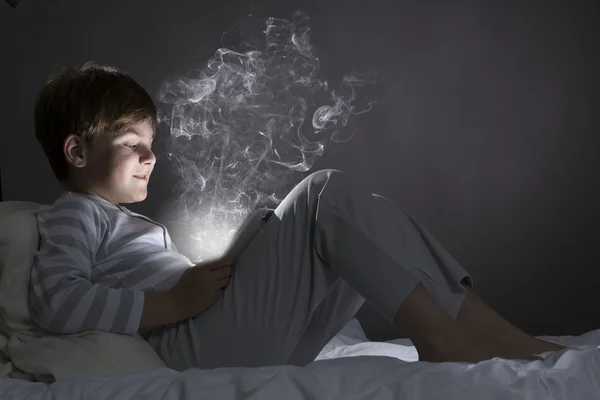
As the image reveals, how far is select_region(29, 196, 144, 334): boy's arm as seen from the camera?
4.01ft

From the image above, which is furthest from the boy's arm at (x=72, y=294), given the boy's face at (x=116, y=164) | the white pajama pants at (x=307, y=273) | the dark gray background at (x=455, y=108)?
the dark gray background at (x=455, y=108)

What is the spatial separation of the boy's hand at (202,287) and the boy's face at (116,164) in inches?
13.3

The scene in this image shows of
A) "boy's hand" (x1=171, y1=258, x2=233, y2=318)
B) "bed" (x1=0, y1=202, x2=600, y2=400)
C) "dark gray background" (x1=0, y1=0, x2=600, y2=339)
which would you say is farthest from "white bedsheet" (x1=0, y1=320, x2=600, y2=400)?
"dark gray background" (x1=0, y1=0, x2=600, y2=339)

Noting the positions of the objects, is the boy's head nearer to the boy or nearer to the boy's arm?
the boy

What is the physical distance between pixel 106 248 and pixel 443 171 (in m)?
1.37

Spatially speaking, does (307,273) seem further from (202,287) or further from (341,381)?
(341,381)

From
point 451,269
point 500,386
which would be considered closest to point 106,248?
point 451,269

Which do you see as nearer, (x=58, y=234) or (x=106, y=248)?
(x=58, y=234)

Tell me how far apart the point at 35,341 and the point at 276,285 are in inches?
16.6

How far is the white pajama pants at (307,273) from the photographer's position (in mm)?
1161

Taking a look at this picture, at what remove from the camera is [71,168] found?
1.54 metres

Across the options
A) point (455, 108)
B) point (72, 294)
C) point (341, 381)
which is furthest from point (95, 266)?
point (455, 108)

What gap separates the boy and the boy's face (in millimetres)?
73

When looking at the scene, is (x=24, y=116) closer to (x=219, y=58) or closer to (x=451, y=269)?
(x=219, y=58)
